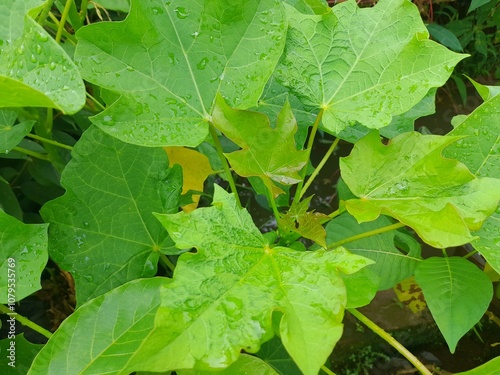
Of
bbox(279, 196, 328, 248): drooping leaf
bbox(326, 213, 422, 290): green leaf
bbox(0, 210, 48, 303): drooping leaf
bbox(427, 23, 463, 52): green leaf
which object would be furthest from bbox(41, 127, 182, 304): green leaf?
bbox(427, 23, 463, 52): green leaf

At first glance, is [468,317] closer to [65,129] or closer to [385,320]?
[385,320]

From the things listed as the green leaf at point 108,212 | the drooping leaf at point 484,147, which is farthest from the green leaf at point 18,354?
the drooping leaf at point 484,147

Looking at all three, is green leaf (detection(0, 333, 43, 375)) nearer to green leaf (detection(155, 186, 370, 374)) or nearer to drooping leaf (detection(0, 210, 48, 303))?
drooping leaf (detection(0, 210, 48, 303))

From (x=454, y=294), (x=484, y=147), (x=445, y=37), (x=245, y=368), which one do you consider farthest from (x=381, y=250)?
(x=445, y=37)

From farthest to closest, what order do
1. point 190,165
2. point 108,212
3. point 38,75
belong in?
point 190,165 → point 108,212 → point 38,75

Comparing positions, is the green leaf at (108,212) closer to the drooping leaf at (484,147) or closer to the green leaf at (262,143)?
the green leaf at (262,143)

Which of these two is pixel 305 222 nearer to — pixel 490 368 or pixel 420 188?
pixel 420 188

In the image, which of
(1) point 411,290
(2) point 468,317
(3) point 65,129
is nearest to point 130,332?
(2) point 468,317
